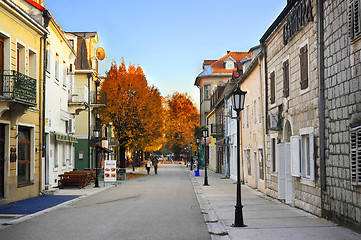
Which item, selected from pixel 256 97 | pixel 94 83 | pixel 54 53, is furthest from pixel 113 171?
pixel 94 83

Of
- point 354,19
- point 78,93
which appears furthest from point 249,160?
point 354,19

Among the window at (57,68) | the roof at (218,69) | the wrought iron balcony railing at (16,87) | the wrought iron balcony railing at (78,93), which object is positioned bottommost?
the wrought iron balcony railing at (16,87)

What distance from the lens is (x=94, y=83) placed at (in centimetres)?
3941

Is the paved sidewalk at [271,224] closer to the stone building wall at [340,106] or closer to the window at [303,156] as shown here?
the stone building wall at [340,106]

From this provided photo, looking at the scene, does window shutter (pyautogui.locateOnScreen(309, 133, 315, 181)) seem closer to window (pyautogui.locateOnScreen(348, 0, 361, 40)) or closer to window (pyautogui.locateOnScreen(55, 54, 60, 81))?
window (pyautogui.locateOnScreen(348, 0, 361, 40))

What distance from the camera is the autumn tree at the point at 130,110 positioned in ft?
129

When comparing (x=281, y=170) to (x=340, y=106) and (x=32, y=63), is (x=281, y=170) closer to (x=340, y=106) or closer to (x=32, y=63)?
(x=340, y=106)

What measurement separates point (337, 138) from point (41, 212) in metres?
9.00

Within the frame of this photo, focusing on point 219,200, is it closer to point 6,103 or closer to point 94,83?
point 6,103

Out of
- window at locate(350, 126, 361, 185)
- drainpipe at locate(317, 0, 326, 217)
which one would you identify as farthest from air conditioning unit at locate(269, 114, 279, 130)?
window at locate(350, 126, 361, 185)

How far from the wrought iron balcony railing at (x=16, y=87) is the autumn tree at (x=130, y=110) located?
2235 centimetres

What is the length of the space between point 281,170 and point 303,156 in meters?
2.57

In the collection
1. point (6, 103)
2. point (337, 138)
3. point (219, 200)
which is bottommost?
point (219, 200)

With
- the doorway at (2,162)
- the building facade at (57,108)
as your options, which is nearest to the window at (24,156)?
the doorway at (2,162)
